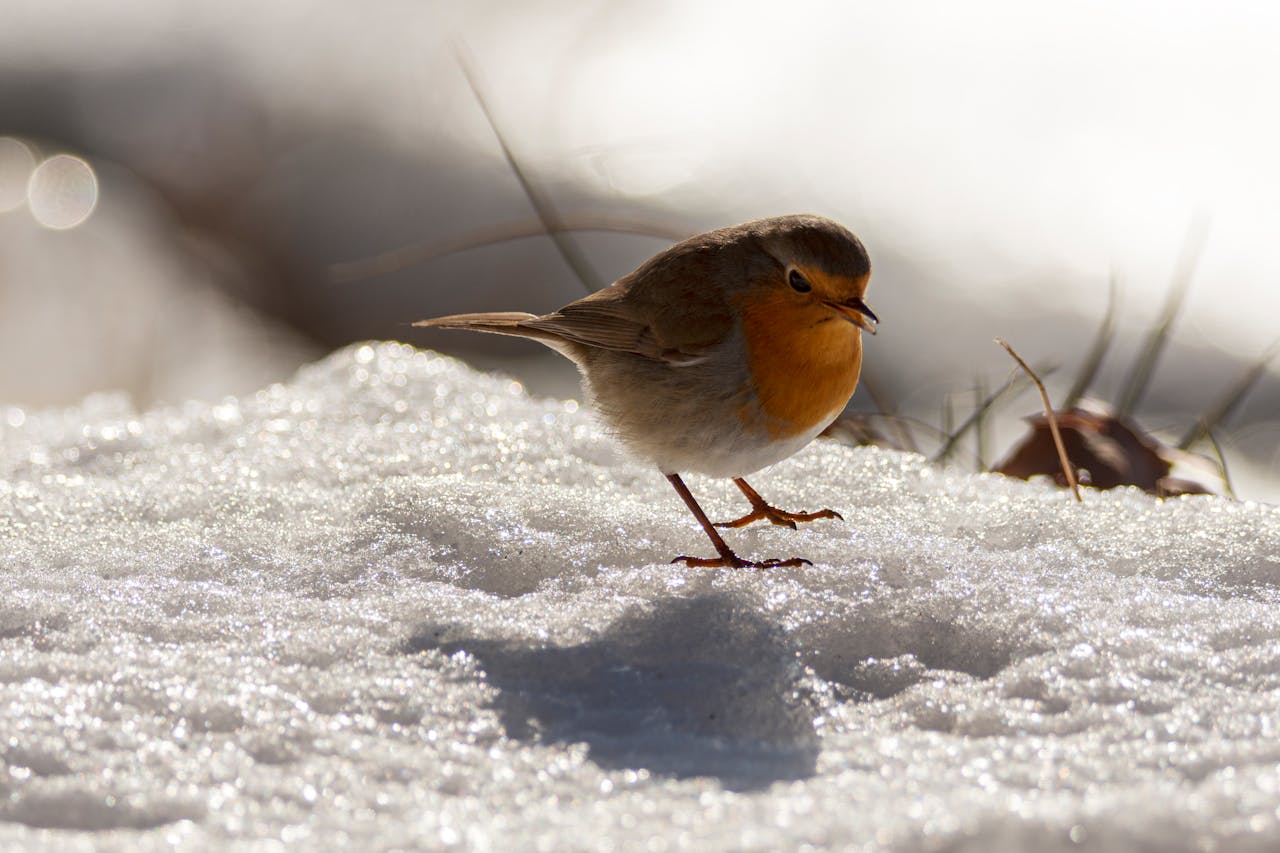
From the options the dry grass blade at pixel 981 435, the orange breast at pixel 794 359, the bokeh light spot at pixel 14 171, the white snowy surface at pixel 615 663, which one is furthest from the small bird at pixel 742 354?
the bokeh light spot at pixel 14 171

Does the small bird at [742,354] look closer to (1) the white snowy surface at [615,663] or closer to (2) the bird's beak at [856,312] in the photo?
(2) the bird's beak at [856,312]

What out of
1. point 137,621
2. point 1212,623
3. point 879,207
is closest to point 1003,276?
point 879,207

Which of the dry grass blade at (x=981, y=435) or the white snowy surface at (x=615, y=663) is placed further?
the dry grass blade at (x=981, y=435)

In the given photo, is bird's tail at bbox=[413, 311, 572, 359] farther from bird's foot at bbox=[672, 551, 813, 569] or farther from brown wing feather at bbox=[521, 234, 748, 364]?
bird's foot at bbox=[672, 551, 813, 569]

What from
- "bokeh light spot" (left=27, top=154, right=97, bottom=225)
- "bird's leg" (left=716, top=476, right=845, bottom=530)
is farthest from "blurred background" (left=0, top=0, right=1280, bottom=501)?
"bird's leg" (left=716, top=476, right=845, bottom=530)

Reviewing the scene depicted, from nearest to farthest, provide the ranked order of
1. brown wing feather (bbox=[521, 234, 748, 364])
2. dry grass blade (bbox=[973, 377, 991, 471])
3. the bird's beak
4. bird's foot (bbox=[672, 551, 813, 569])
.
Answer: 1. bird's foot (bbox=[672, 551, 813, 569])
2. the bird's beak
3. brown wing feather (bbox=[521, 234, 748, 364])
4. dry grass blade (bbox=[973, 377, 991, 471])

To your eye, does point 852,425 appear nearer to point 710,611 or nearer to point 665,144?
point 710,611

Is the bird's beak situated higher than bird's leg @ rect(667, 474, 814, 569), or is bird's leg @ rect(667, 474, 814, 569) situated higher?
the bird's beak
